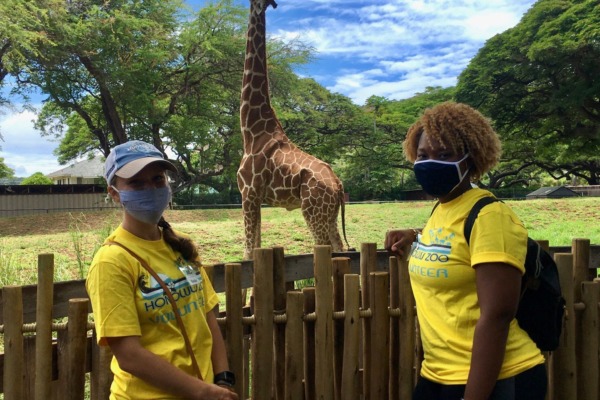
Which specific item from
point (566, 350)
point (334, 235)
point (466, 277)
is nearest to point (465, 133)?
point (466, 277)

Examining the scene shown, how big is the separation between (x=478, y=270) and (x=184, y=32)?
57.0ft

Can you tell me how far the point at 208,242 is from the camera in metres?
9.10

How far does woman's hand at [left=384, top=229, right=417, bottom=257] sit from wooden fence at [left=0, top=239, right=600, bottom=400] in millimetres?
281

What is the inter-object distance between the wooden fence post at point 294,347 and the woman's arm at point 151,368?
3.22 ft

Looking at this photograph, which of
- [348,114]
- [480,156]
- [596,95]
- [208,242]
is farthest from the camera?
[348,114]

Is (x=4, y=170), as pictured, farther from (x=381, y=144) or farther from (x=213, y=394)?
(x=213, y=394)

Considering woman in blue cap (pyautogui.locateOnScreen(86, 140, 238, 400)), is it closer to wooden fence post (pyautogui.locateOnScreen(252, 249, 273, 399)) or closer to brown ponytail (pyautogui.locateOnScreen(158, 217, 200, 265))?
brown ponytail (pyautogui.locateOnScreen(158, 217, 200, 265))

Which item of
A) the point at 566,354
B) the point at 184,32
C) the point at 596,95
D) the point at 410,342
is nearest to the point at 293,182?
the point at 410,342

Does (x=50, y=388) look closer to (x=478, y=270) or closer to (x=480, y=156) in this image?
(x=478, y=270)

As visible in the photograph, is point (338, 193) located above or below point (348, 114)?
below

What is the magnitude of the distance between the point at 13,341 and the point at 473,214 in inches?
79.3

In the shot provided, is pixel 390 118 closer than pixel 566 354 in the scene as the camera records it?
No

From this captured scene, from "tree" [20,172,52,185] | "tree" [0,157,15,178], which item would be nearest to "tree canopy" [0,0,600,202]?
"tree" [20,172,52,185]

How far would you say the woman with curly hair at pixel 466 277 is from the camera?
1600mm
